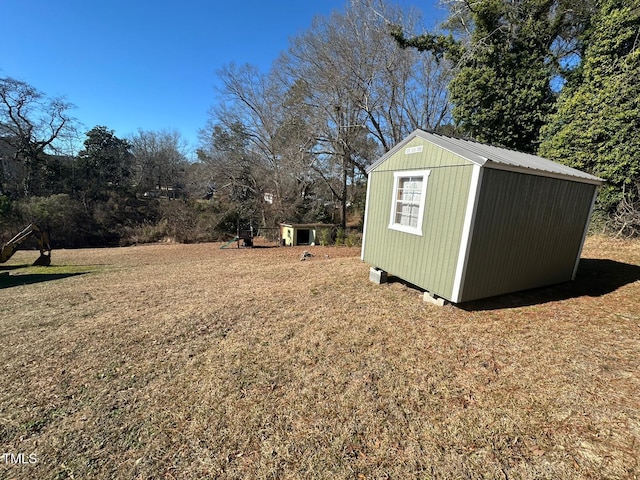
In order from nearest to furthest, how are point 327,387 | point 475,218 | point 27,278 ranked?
1. point 327,387
2. point 475,218
3. point 27,278

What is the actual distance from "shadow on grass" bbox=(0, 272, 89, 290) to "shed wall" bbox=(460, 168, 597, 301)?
34.7 ft

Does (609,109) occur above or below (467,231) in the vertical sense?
above

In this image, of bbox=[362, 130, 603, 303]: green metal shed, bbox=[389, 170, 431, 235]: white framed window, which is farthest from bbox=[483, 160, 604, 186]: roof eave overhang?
bbox=[389, 170, 431, 235]: white framed window

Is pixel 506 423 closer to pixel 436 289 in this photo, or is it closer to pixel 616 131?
pixel 436 289

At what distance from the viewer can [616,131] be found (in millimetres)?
8062

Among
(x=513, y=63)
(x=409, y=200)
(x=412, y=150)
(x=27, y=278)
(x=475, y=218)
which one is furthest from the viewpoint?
(x=513, y=63)

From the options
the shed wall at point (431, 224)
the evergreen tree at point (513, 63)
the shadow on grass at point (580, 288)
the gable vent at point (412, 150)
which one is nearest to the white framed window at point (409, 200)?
the shed wall at point (431, 224)

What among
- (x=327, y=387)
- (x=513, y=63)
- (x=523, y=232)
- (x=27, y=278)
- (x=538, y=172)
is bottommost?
(x=27, y=278)

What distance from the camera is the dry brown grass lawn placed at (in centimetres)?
193

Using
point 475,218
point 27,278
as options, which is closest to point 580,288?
point 475,218

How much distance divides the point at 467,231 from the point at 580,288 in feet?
10.8

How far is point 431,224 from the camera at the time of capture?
4.45 m

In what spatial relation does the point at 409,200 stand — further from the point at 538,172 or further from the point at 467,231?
the point at 538,172

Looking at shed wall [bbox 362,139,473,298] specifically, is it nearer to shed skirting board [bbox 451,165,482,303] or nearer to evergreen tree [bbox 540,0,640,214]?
shed skirting board [bbox 451,165,482,303]
